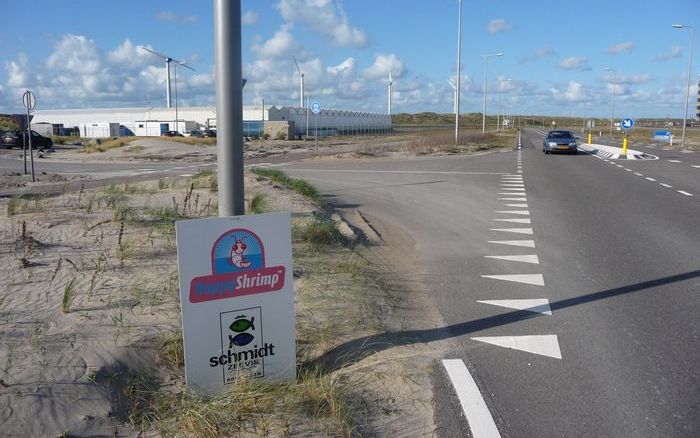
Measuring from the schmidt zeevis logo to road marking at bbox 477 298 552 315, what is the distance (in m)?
3.27

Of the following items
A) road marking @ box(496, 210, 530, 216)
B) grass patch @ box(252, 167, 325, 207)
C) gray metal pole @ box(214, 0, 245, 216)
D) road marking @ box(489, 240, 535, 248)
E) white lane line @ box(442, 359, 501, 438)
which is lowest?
road marking @ box(496, 210, 530, 216)

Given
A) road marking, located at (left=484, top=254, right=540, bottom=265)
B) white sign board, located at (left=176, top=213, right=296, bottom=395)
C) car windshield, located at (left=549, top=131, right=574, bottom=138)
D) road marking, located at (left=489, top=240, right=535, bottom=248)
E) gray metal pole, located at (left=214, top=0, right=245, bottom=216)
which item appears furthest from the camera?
car windshield, located at (left=549, top=131, right=574, bottom=138)

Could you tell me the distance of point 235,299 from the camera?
4.54 meters

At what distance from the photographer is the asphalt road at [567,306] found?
178 inches

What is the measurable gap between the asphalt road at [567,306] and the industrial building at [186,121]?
66.3m

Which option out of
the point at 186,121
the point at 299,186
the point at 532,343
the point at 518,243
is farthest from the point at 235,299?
the point at 186,121

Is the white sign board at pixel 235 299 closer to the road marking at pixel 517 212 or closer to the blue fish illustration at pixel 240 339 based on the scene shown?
the blue fish illustration at pixel 240 339

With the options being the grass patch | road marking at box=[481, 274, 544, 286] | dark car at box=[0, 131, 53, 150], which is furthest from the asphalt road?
dark car at box=[0, 131, 53, 150]

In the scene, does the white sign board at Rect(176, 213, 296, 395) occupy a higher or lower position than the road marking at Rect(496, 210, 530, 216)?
higher

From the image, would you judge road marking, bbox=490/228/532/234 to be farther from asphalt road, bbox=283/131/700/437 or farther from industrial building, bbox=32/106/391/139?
industrial building, bbox=32/106/391/139

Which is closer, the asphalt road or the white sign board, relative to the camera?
the white sign board

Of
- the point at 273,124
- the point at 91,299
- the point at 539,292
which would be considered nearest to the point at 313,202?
the point at 539,292

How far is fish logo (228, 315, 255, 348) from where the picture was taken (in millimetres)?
4562

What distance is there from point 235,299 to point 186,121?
93354 mm
